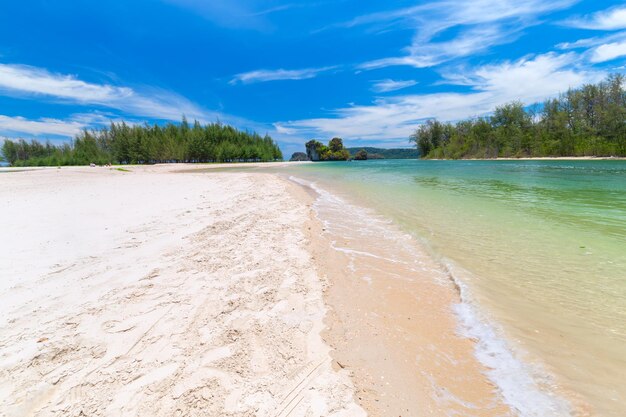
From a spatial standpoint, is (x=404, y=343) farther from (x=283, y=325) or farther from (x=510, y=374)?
(x=283, y=325)

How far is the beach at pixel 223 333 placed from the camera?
1.92 metres

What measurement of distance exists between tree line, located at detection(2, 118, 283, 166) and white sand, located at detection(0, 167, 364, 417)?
72.6m

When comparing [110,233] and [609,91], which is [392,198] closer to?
[110,233]

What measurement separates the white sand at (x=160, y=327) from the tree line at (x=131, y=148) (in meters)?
72.6

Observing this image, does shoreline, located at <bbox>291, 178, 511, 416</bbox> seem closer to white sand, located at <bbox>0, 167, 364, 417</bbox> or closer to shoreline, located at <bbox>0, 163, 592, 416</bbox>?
shoreline, located at <bbox>0, 163, 592, 416</bbox>

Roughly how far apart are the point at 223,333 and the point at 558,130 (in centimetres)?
8090

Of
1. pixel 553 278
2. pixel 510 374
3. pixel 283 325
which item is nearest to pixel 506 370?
pixel 510 374

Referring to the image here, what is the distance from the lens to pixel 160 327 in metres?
2.68

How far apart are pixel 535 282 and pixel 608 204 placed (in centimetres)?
874

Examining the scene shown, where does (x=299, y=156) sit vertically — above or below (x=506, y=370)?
above

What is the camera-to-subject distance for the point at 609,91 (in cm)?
5231

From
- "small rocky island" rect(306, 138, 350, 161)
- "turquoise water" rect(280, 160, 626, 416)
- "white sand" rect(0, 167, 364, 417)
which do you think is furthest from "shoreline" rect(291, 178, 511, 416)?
"small rocky island" rect(306, 138, 350, 161)

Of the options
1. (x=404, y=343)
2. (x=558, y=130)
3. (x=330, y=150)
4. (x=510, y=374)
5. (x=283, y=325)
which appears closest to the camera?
(x=510, y=374)

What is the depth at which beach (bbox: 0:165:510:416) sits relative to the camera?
1.92 m
